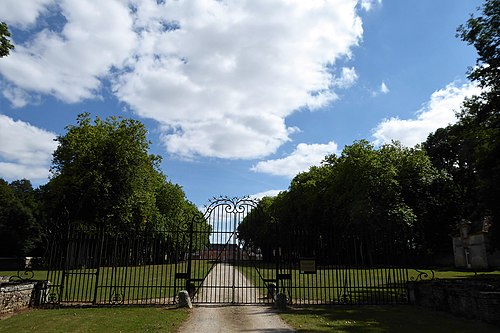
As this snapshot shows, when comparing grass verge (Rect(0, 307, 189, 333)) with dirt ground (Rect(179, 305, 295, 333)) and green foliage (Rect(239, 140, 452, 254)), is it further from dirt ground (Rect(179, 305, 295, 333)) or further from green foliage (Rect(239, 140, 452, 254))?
green foliage (Rect(239, 140, 452, 254))

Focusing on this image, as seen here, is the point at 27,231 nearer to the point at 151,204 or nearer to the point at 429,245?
the point at 151,204

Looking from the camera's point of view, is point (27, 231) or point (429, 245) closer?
point (429, 245)

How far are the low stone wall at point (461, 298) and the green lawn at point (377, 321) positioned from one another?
1.11 feet

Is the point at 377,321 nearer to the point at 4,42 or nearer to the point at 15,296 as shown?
the point at 15,296

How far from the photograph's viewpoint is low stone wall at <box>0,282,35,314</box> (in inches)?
464

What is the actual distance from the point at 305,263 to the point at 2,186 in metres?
53.1

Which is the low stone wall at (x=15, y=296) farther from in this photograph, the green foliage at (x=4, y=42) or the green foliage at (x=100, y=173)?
the green foliage at (x=100, y=173)

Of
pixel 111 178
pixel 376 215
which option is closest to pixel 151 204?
pixel 111 178

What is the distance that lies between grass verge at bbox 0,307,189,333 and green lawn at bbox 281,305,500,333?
369 cm

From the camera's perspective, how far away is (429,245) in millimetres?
40969

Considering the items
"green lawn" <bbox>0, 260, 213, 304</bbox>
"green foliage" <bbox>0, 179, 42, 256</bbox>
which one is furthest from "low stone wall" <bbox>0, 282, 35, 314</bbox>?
"green foliage" <bbox>0, 179, 42, 256</bbox>

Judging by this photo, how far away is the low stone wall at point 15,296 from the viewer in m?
11.8

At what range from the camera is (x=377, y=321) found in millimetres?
10938

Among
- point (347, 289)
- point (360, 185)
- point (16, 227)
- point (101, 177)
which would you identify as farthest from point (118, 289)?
point (16, 227)
